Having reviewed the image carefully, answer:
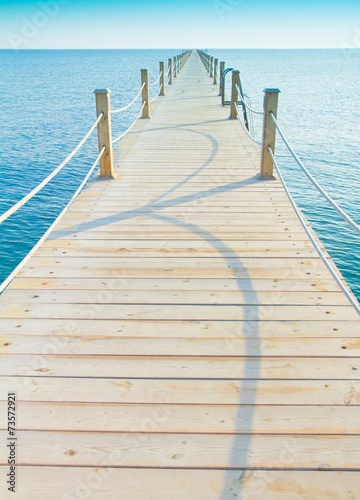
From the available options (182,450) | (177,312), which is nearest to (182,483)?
(182,450)

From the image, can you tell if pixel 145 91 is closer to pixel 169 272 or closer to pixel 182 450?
pixel 169 272

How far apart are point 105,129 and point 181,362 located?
4.18 metres

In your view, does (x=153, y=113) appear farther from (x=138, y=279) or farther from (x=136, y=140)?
(x=138, y=279)

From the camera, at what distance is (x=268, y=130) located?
6.20 metres

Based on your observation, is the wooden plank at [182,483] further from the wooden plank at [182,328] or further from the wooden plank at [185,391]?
the wooden plank at [182,328]

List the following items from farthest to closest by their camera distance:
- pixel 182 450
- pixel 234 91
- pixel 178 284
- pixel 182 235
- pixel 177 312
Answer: pixel 234 91
pixel 182 235
pixel 178 284
pixel 177 312
pixel 182 450

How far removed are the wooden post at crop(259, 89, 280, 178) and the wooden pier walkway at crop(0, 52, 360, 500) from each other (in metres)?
1.33

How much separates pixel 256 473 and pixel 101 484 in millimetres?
676

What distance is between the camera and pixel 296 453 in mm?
2199

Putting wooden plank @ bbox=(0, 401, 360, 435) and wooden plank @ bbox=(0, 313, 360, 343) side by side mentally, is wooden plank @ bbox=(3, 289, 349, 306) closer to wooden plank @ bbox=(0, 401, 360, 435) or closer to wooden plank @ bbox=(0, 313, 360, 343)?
wooden plank @ bbox=(0, 313, 360, 343)

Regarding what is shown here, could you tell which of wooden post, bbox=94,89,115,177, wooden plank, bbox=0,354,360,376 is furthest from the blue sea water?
wooden plank, bbox=0,354,360,376

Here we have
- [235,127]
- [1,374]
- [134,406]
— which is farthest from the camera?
[235,127]

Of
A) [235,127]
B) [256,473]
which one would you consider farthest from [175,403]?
[235,127]

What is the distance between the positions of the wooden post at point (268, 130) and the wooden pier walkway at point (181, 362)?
1334 millimetres
